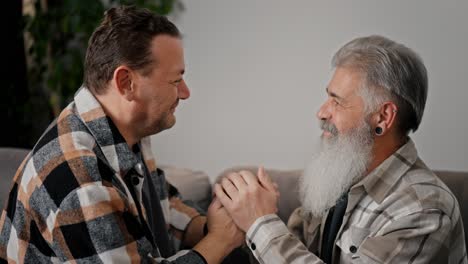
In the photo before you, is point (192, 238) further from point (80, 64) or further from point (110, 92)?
point (80, 64)

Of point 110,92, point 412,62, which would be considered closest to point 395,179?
point 412,62

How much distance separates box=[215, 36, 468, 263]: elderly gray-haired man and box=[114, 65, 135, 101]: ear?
375 mm

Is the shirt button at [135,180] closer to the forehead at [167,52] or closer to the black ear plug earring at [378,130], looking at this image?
the forehead at [167,52]

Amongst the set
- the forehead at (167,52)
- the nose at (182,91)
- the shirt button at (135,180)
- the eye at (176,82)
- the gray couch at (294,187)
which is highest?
the forehead at (167,52)

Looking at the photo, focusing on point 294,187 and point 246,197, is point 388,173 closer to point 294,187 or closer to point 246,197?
point 246,197

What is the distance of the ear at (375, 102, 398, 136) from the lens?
5.16 feet

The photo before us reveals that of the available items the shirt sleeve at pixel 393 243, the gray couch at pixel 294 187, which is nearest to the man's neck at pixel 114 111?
the shirt sleeve at pixel 393 243

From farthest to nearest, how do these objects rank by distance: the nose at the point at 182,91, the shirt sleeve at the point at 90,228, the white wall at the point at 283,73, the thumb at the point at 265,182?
the white wall at the point at 283,73 → the thumb at the point at 265,182 → the nose at the point at 182,91 → the shirt sleeve at the point at 90,228

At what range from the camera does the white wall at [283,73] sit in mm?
2207

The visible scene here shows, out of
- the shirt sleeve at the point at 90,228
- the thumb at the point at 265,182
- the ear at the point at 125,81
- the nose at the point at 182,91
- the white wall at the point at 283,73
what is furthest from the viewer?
the white wall at the point at 283,73

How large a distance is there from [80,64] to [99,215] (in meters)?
2.17

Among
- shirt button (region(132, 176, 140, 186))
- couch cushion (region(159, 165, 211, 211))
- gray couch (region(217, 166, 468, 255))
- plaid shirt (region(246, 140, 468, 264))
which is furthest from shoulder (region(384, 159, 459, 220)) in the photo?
couch cushion (region(159, 165, 211, 211))

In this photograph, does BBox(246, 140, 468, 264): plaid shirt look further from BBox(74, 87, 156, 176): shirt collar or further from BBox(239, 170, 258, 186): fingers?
BBox(74, 87, 156, 176): shirt collar

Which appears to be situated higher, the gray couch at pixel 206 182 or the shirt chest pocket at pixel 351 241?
the shirt chest pocket at pixel 351 241
